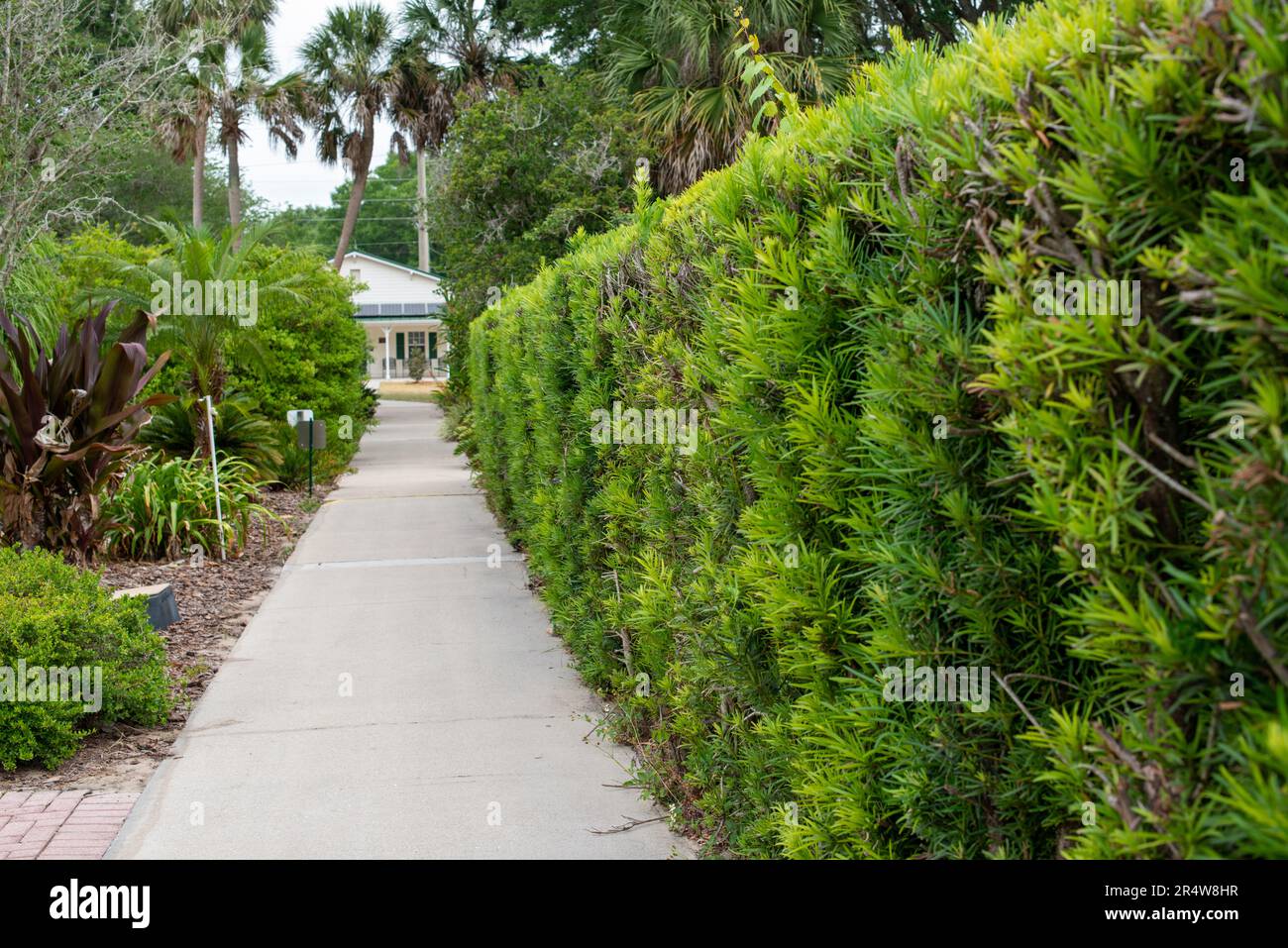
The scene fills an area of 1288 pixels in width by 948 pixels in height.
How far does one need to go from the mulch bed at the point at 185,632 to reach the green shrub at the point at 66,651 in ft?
0.32

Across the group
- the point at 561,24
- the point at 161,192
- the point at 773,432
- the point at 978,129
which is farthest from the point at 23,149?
the point at 161,192

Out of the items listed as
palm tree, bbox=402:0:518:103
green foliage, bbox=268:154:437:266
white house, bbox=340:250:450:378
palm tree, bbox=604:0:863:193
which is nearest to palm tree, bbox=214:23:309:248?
palm tree, bbox=402:0:518:103

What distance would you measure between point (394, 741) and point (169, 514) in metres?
5.70

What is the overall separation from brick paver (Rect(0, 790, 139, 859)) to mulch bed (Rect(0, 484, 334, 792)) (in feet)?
0.48

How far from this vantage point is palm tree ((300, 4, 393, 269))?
38.1m

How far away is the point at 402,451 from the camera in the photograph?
2245cm

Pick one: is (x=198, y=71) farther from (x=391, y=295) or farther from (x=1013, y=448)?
(x=1013, y=448)

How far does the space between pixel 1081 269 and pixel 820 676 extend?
4.71ft

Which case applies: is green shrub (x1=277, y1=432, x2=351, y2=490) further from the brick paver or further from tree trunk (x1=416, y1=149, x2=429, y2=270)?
the brick paver

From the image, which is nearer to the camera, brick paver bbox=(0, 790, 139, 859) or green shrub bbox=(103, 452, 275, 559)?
brick paver bbox=(0, 790, 139, 859)

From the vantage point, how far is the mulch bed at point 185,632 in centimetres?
525

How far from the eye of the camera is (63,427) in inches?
320

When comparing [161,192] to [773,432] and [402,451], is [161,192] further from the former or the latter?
[773,432]

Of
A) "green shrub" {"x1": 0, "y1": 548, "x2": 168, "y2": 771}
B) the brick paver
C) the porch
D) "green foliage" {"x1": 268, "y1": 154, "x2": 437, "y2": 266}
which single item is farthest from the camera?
"green foliage" {"x1": 268, "y1": 154, "x2": 437, "y2": 266}
